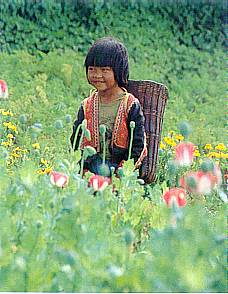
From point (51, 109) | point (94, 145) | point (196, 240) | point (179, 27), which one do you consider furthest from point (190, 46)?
point (196, 240)

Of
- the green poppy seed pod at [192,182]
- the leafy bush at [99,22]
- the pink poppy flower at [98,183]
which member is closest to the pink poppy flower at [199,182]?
the green poppy seed pod at [192,182]

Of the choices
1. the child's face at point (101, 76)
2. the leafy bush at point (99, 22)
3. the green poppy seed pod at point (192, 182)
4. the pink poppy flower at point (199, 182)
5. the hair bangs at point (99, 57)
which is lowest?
the leafy bush at point (99, 22)

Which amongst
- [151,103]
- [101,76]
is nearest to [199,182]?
[101,76]

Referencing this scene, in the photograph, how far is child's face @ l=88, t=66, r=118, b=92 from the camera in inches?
111

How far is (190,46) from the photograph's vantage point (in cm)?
700

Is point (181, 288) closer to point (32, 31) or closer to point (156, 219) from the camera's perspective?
point (156, 219)

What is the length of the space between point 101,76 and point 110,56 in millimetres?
78

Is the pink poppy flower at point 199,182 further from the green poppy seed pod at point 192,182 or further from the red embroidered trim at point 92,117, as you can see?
the red embroidered trim at point 92,117

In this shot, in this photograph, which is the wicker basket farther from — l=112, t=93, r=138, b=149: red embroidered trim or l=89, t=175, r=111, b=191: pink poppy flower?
l=89, t=175, r=111, b=191: pink poppy flower

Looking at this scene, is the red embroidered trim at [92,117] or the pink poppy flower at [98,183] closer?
the pink poppy flower at [98,183]

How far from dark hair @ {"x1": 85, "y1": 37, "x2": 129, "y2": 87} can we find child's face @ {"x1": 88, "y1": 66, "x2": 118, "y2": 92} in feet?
0.05

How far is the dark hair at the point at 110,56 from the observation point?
2.80 metres

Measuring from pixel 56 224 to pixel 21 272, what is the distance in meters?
0.26

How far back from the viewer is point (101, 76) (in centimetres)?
282
